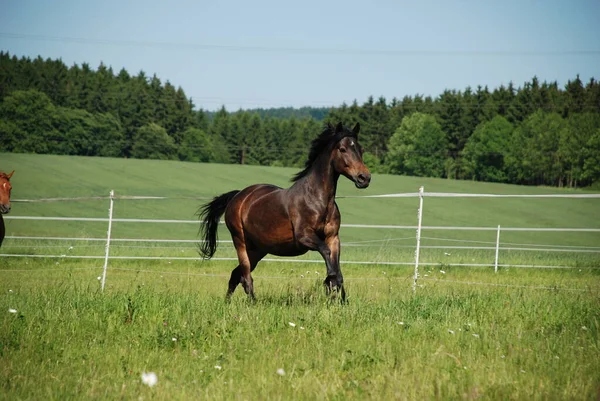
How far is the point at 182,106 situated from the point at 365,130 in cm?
2933

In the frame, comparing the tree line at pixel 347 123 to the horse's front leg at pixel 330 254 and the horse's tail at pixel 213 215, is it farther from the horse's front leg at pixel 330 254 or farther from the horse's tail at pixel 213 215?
the horse's front leg at pixel 330 254

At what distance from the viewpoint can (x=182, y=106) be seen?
10444 cm

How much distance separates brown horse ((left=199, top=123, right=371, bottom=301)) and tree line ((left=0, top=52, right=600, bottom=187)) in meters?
75.6

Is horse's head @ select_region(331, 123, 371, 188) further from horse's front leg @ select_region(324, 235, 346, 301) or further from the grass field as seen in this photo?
the grass field

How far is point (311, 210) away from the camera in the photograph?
327 inches

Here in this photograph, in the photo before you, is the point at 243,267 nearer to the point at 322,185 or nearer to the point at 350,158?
the point at 322,185

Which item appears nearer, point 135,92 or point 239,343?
point 239,343

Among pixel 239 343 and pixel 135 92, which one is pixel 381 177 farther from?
pixel 239 343

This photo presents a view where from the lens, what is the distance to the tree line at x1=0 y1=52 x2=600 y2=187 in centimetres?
8288

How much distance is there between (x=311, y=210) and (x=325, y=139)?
39.0 inches

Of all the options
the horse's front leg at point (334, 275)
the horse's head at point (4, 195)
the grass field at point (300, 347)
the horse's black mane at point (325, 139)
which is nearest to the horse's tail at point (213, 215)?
the grass field at point (300, 347)

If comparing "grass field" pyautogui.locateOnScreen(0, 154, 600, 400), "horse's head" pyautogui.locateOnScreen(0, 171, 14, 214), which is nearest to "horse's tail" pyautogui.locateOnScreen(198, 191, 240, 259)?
"grass field" pyautogui.locateOnScreen(0, 154, 600, 400)

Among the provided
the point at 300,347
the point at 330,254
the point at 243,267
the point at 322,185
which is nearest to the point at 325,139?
the point at 322,185

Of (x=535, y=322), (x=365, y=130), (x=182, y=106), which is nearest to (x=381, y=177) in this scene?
(x=365, y=130)
